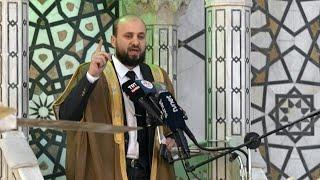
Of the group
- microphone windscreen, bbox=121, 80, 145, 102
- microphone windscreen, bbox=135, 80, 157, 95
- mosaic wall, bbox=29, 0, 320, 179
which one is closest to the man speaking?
microphone windscreen, bbox=121, 80, 145, 102

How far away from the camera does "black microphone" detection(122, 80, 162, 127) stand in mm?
2796

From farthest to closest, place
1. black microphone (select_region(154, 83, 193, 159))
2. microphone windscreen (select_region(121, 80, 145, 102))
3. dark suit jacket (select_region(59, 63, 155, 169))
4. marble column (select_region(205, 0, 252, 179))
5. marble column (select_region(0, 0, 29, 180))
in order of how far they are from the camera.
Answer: marble column (select_region(205, 0, 252, 179)), marble column (select_region(0, 0, 29, 180)), dark suit jacket (select_region(59, 63, 155, 169)), microphone windscreen (select_region(121, 80, 145, 102)), black microphone (select_region(154, 83, 193, 159))

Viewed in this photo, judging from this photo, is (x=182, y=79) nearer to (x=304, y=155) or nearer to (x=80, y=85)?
(x=304, y=155)

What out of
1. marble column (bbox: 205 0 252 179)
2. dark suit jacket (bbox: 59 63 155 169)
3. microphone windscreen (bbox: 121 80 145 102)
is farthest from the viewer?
marble column (bbox: 205 0 252 179)

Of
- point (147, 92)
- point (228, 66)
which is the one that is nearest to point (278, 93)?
point (228, 66)

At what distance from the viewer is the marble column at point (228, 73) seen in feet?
18.6

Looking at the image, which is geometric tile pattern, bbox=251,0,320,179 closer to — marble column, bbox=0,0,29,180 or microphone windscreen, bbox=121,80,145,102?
marble column, bbox=0,0,29,180

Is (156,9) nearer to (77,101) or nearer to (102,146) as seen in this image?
(102,146)

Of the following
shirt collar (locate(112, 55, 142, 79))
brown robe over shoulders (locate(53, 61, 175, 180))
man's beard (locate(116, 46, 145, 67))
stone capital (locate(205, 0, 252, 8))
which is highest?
stone capital (locate(205, 0, 252, 8))

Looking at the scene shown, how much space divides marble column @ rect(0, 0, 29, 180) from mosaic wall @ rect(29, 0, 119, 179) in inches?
41.2

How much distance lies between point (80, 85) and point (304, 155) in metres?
3.92

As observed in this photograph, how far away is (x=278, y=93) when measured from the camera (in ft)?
21.6

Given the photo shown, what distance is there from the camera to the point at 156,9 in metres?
5.72

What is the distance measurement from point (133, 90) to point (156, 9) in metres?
2.82
